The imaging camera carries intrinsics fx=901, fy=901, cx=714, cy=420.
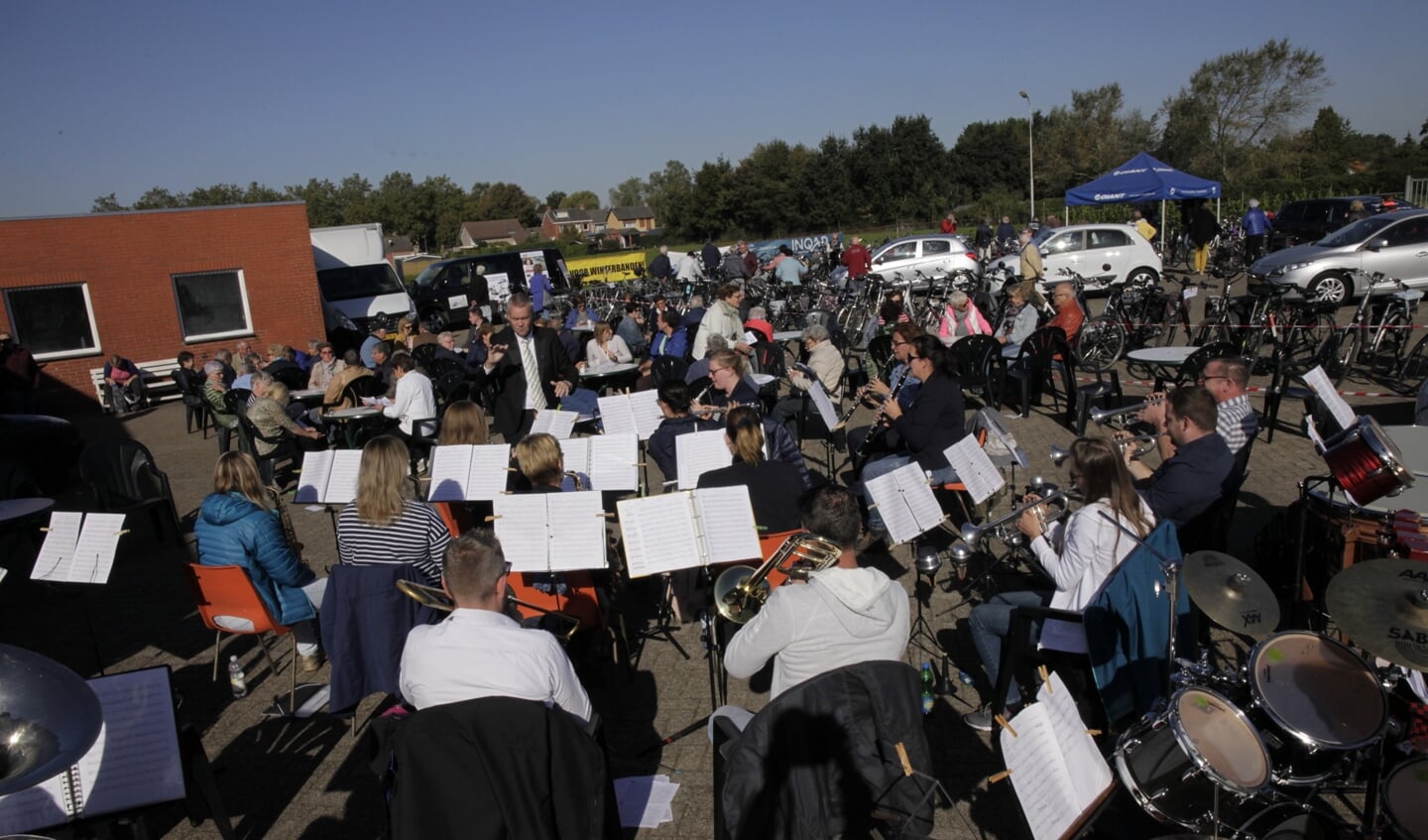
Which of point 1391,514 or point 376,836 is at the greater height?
point 1391,514

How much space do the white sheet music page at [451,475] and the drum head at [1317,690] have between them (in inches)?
181

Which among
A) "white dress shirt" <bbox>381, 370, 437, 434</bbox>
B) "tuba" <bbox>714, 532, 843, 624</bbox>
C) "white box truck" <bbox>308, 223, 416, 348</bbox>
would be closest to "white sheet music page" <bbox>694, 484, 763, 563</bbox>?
"tuba" <bbox>714, 532, 843, 624</bbox>

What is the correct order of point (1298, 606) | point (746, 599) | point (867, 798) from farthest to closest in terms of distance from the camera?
1. point (1298, 606)
2. point (746, 599)
3. point (867, 798)

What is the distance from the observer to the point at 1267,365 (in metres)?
11.1

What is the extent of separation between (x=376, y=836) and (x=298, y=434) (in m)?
6.04

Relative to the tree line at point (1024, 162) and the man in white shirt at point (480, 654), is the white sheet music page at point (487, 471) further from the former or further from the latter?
the tree line at point (1024, 162)

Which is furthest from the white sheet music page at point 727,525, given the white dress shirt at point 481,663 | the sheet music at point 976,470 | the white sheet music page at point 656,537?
the sheet music at point 976,470

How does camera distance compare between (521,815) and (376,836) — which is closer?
(521,815)

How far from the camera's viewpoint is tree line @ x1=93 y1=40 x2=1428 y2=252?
4200 centimetres

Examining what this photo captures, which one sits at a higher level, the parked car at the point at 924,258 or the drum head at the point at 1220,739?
the parked car at the point at 924,258

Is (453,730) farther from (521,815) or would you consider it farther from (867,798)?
(867,798)

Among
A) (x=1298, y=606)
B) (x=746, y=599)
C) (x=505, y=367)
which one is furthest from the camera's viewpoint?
(x=505, y=367)

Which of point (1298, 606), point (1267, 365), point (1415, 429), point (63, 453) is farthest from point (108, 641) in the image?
point (1267, 365)

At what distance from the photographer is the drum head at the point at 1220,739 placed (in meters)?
2.69
